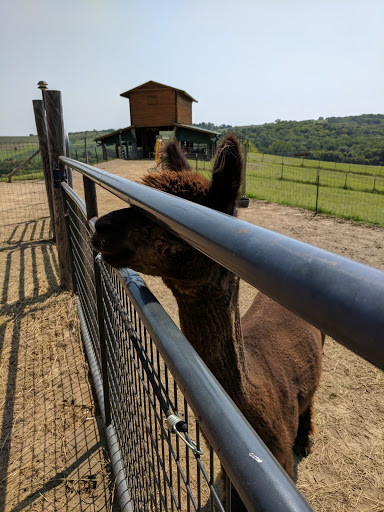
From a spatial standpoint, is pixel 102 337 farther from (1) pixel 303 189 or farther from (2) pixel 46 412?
(1) pixel 303 189

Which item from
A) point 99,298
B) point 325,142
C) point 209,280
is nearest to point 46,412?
point 99,298

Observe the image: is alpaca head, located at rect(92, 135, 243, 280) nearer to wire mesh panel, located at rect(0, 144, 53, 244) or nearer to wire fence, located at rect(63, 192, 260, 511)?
wire fence, located at rect(63, 192, 260, 511)


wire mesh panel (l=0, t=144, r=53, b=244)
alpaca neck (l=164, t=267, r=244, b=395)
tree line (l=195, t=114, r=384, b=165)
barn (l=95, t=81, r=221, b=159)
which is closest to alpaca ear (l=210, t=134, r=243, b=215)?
alpaca neck (l=164, t=267, r=244, b=395)

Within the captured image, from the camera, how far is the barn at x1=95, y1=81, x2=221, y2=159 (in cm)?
3153

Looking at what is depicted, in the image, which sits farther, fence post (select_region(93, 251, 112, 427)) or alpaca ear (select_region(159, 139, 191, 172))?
fence post (select_region(93, 251, 112, 427))

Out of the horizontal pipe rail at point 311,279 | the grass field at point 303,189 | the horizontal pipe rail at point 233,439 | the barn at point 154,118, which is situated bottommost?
the grass field at point 303,189

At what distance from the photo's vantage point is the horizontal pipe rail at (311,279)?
350 millimetres

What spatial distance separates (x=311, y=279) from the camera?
0.40 m

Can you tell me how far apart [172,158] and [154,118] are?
107 feet

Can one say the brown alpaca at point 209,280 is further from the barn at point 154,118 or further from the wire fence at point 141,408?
the barn at point 154,118

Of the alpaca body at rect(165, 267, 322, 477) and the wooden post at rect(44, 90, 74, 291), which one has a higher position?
the wooden post at rect(44, 90, 74, 291)

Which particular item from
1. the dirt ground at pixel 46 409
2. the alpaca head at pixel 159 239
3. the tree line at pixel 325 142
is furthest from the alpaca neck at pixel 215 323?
the tree line at pixel 325 142

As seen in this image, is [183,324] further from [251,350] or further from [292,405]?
[292,405]

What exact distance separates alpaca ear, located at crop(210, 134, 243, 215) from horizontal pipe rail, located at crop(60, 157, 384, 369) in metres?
0.82
